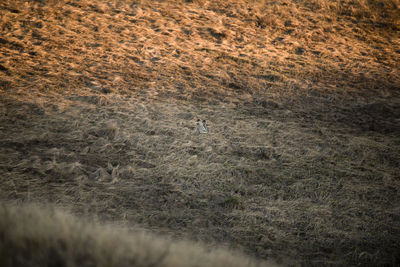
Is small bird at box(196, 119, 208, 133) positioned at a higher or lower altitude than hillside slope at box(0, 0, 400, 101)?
lower

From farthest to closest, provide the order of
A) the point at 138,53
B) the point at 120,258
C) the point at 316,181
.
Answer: the point at 138,53
the point at 316,181
the point at 120,258

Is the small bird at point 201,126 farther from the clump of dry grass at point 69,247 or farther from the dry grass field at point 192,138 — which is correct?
the clump of dry grass at point 69,247

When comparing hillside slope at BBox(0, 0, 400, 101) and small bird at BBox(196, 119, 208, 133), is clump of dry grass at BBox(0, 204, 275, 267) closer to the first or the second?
small bird at BBox(196, 119, 208, 133)

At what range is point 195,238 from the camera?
9.07 feet

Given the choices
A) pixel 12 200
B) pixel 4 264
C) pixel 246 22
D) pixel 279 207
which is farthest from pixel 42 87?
pixel 246 22

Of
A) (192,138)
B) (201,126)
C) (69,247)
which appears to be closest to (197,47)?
(201,126)

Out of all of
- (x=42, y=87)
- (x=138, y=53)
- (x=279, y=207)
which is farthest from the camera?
(x=138, y=53)

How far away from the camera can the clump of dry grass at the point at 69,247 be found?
1.17m

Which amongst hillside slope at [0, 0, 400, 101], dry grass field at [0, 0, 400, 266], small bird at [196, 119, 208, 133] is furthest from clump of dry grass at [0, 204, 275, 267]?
hillside slope at [0, 0, 400, 101]

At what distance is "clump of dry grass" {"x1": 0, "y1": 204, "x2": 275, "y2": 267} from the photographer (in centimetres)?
117

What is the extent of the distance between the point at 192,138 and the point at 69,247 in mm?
3142

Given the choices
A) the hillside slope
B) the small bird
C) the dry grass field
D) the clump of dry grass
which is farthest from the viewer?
the hillside slope

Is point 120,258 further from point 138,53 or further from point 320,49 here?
point 320,49

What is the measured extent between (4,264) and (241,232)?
7.15ft
